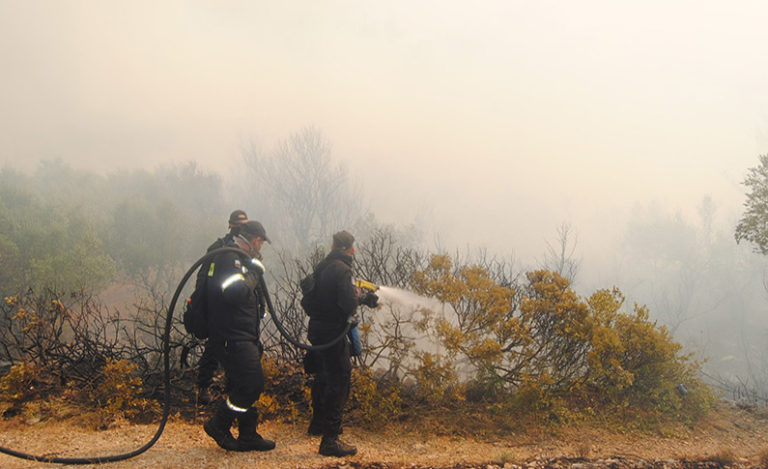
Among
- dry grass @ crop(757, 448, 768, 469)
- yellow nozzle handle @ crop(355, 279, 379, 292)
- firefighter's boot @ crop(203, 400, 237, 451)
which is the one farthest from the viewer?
dry grass @ crop(757, 448, 768, 469)

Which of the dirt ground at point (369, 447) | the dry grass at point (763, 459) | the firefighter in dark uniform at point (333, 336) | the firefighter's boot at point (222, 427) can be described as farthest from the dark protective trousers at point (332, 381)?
the dry grass at point (763, 459)

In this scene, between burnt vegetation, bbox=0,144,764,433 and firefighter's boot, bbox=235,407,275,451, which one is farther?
burnt vegetation, bbox=0,144,764,433

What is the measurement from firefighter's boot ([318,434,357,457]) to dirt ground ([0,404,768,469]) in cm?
5

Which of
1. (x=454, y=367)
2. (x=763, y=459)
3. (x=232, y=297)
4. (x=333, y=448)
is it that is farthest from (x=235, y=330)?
(x=763, y=459)

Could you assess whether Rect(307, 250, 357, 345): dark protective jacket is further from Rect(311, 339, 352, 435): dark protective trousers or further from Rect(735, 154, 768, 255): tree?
Rect(735, 154, 768, 255): tree

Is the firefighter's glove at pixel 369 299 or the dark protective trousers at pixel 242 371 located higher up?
the firefighter's glove at pixel 369 299

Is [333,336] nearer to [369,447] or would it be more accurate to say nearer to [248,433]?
[248,433]

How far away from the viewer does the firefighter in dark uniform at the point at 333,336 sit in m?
4.16

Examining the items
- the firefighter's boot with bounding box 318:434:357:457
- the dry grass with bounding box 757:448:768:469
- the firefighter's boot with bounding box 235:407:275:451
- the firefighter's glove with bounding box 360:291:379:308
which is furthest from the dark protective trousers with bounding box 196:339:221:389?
the dry grass with bounding box 757:448:768:469

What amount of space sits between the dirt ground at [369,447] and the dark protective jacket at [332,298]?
112 cm

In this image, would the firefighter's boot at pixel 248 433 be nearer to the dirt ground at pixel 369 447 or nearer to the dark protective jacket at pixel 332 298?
the dirt ground at pixel 369 447

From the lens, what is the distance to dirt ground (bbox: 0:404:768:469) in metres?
4.05

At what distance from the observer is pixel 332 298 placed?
421 cm

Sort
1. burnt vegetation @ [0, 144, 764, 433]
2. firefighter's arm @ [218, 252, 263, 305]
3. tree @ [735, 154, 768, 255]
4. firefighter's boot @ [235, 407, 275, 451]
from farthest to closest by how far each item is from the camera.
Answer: tree @ [735, 154, 768, 255] < burnt vegetation @ [0, 144, 764, 433] < firefighter's boot @ [235, 407, 275, 451] < firefighter's arm @ [218, 252, 263, 305]
